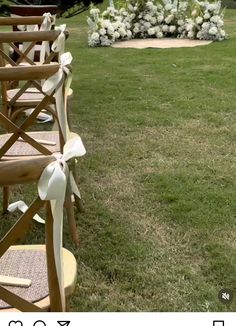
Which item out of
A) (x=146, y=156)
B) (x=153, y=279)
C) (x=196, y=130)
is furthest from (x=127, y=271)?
(x=196, y=130)

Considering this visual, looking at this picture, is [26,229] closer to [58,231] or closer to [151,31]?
[58,231]

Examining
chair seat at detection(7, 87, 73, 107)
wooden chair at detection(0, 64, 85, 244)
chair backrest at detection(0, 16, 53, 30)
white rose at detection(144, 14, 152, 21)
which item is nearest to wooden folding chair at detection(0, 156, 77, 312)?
wooden chair at detection(0, 64, 85, 244)

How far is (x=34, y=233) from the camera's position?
10.7 feet

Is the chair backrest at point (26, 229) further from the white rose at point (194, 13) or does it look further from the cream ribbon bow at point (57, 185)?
the white rose at point (194, 13)

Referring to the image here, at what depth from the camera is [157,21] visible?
33.6 ft

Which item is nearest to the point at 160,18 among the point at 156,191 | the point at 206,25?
the point at 206,25

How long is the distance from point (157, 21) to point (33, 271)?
8.75m

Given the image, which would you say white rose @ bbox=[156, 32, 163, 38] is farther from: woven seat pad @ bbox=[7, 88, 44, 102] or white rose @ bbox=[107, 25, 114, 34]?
woven seat pad @ bbox=[7, 88, 44, 102]

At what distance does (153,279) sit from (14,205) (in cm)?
102

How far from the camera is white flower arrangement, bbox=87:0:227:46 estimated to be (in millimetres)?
9609

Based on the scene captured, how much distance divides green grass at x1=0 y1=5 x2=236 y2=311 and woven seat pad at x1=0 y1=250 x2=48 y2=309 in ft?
2.17

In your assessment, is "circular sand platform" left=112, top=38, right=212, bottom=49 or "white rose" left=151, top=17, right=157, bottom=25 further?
"white rose" left=151, top=17, right=157, bottom=25
